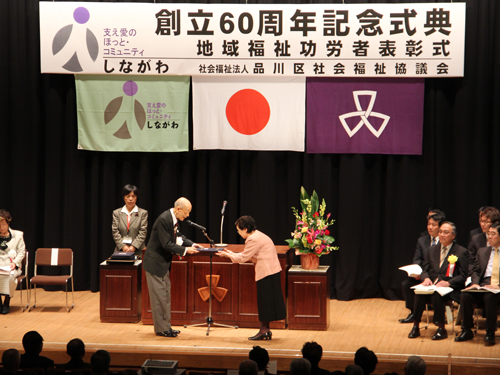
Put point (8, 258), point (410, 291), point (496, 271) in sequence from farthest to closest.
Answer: point (8, 258) → point (410, 291) → point (496, 271)

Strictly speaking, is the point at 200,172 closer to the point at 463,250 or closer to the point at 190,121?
the point at 190,121

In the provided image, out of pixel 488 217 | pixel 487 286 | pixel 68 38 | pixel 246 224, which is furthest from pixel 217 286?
pixel 68 38

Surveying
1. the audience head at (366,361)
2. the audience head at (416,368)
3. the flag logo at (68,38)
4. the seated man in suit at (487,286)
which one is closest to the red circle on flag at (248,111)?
the flag logo at (68,38)

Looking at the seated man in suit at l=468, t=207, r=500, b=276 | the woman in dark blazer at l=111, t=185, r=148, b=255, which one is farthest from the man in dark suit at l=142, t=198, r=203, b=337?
the seated man in suit at l=468, t=207, r=500, b=276

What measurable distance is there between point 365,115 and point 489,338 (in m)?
3.17

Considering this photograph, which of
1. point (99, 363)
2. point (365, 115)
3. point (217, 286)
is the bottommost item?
point (217, 286)

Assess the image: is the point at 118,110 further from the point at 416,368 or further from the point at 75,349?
the point at 416,368

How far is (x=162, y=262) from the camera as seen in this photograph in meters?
6.41

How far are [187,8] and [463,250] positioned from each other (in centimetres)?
436

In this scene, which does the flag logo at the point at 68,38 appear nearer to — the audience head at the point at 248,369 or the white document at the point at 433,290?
the white document at the point at 433,290

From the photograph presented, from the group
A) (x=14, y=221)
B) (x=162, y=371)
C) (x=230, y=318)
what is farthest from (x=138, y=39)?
(x=162, y=371)

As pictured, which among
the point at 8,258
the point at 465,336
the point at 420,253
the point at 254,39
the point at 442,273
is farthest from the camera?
the point at 254,39

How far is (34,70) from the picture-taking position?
8.55 metres

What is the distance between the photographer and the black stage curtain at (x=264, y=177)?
7969mm
